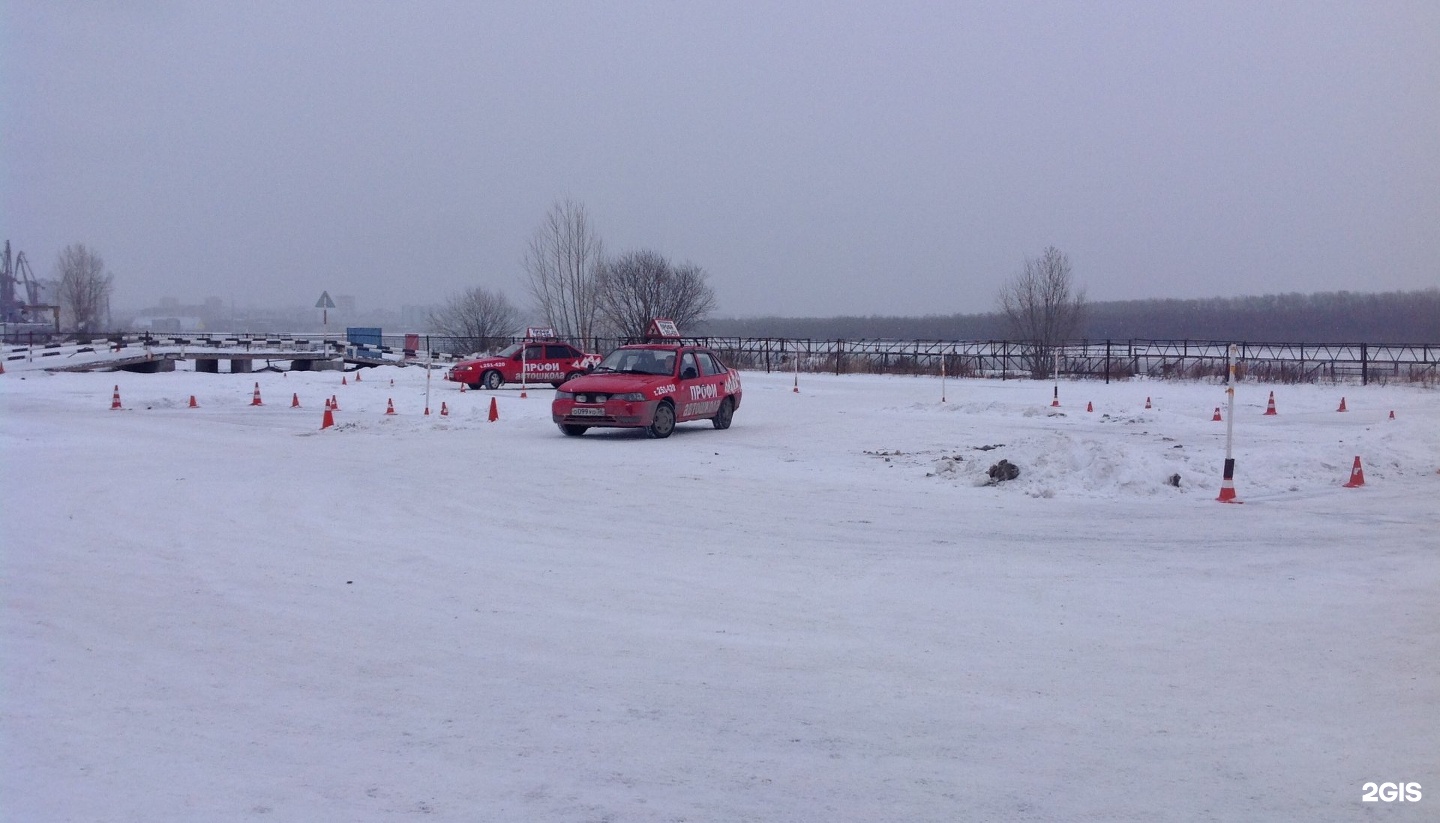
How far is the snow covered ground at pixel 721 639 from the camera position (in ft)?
16.0

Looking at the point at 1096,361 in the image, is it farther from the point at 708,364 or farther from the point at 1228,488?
the point at 1228,488

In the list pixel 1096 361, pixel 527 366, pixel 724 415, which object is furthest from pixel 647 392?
pixel 1096 361

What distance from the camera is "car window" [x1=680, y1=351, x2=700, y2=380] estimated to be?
21062 millimetres

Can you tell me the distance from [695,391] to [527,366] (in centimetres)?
1711

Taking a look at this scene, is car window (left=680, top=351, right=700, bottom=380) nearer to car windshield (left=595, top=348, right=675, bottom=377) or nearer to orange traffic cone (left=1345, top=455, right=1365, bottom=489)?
car windshield (left=595, top=348, right=675, bottom=377)

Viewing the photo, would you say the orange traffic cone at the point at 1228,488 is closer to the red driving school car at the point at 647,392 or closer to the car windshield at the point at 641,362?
the red driving school car at the point at 647,392

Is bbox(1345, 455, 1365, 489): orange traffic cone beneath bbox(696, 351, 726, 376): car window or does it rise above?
beneath

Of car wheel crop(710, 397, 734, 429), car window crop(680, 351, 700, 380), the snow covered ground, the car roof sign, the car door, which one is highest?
the car roof sign

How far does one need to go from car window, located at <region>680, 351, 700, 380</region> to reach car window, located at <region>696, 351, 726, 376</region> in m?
0.21

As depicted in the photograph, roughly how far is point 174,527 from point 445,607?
444cm

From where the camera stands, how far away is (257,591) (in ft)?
27.3

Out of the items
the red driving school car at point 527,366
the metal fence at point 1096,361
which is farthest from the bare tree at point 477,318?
the red driving school car at point 527,366

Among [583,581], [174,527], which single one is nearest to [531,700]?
[583,581]

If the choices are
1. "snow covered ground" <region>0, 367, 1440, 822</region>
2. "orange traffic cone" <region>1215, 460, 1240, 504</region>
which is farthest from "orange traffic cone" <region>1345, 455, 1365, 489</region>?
"orange traffic cone" <region>1215, 460, 1240, 504</region>
